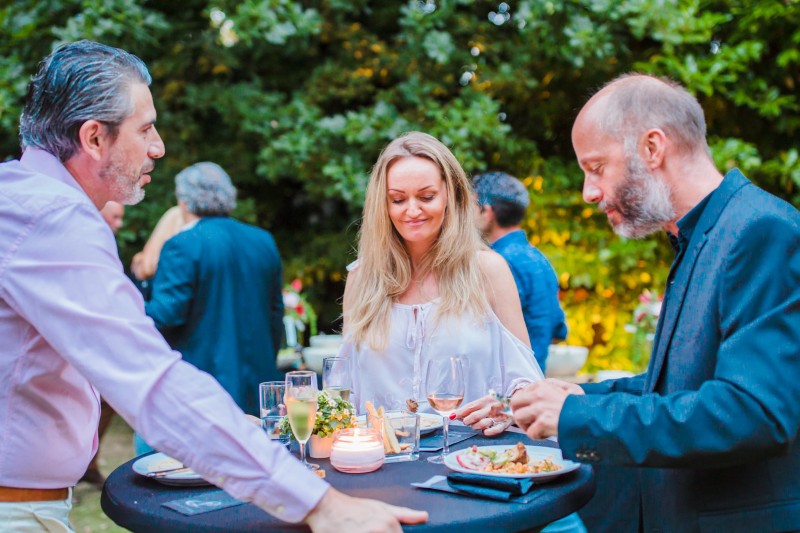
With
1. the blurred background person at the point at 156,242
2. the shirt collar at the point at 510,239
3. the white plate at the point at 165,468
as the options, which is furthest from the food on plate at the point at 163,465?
the blurred background person at the point at 156,242

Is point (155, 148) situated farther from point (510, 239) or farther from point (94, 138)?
point (510, 239)

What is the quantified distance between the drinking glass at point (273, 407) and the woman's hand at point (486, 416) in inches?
19.6

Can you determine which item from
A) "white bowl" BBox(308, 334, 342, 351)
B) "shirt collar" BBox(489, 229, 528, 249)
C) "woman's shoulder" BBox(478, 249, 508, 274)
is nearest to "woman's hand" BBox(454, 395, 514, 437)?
"woman's shoulder" BBox(478, 249, 508, 274)

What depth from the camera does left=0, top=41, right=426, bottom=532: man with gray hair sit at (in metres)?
1.29

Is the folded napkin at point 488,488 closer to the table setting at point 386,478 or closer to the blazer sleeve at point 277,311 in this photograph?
the table setting at point 386,478

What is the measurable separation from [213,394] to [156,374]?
0.10 meters

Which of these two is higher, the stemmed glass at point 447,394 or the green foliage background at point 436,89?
the green foliage background at point 436,89

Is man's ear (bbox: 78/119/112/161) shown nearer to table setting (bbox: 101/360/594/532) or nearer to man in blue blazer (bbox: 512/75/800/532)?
table setting (bbox: 101/360/594/532)

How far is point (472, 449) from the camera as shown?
189 centimetres

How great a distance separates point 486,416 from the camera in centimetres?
218

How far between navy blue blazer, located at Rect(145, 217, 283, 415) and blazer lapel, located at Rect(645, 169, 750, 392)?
276 centimetres

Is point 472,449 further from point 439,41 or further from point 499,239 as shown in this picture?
point 439,41

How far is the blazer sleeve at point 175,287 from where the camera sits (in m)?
3.92

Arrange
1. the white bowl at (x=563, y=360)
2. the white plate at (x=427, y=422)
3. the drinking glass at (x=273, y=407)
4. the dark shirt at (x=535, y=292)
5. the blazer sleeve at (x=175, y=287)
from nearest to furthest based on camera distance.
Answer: the drinking glass at (x=273, y=407) → the white plate at (x=427, y=422) → the dark shirt at (x=535, y=292) → the blazer sleeve at (x=175, y=287) → the white bowl at (x=563, y=360)
